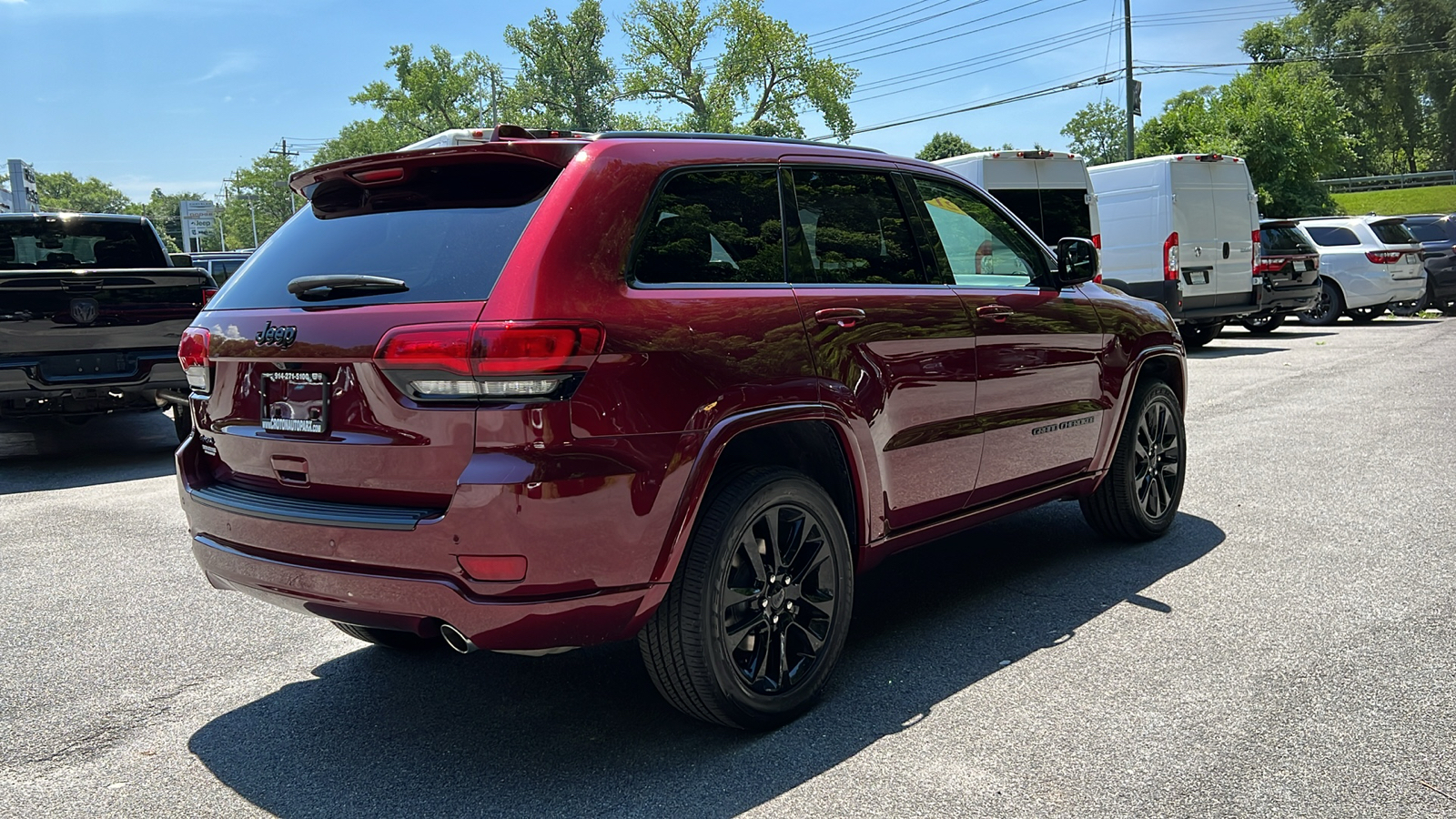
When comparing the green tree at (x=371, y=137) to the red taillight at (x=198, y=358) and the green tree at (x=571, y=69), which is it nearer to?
the green tree at (x=571, y=69)

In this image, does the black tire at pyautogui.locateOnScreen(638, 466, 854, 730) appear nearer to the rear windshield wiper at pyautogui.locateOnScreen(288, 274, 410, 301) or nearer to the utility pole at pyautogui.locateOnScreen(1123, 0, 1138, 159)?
the rear windshield wiper at pyautogui.locateOnScreen(288, 274, 410, 301)

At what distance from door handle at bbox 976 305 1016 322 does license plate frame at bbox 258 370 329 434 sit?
2360 mm

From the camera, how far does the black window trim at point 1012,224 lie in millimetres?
Result: 4172

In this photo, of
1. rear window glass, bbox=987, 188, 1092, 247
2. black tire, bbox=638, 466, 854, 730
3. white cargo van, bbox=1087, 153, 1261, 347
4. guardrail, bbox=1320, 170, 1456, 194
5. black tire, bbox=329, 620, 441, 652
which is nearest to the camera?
black tire, bbox=638, 466, 854, 730

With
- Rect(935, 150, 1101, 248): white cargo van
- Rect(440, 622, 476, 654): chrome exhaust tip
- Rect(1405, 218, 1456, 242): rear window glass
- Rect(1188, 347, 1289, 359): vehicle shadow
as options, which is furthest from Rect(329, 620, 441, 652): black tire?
Rect(1405, 218, 1456, 242): rear window glass

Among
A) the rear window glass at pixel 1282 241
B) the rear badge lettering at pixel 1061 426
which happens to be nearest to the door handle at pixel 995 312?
the rear badge lettering at pixel 1061 426

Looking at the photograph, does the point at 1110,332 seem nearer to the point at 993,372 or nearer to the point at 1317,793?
the point at 993,372

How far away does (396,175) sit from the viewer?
3207mm

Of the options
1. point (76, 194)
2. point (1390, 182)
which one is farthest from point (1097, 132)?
point (76, 194)

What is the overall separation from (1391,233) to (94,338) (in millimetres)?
19352

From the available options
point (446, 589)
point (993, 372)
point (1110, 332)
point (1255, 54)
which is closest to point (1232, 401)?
point (1110, 332)

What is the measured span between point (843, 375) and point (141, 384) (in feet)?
21.6

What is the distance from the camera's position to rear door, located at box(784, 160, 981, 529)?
3.52 meters

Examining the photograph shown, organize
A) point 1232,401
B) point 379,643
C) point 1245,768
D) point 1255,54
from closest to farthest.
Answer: point 1245,768, point 379,643, point 1232,401, point 1255,54
